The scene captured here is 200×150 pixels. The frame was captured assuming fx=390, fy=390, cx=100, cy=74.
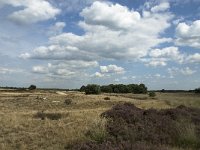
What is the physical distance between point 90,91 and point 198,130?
9850 cm

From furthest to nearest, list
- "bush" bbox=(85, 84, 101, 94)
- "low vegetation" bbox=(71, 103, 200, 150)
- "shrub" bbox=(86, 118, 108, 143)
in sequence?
"bush" bbox=(85, 84, 101, 94)
"shrub" bbox=(86, 118, 108, 143)
"low vegetation" bbox=(71, 103, 200, 150)

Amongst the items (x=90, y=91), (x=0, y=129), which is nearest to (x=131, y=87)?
(x=90, y=91)

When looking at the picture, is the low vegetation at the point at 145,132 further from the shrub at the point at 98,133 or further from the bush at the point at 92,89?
the bush at the point at 92,89

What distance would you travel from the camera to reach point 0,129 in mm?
21281

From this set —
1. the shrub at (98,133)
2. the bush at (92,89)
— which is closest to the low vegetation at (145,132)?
the shrub at (98,133)

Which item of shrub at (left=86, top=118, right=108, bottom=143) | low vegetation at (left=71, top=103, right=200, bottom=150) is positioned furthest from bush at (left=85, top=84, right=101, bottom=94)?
shrub at (left=86, top=118, right=108, bottom=143)

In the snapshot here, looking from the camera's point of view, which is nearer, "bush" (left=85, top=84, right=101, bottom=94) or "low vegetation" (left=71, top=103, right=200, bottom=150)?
"low vegetation" (left=71, top=103, right=200, bottom=150)

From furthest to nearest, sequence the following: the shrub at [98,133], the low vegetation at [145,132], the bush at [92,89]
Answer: the bush at [92,89] → the shrub at [98,133] → the low vegetation at [145,132]

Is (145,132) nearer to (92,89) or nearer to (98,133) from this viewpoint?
(98,133)

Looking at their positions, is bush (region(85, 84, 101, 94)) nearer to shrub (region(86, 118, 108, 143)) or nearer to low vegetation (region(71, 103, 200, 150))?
low vegetation (region(71, 103, 200, 150))

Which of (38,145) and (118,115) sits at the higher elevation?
(118,115)

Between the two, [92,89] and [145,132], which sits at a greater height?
[92,89]

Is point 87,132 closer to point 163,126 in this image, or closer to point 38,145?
point 38,145

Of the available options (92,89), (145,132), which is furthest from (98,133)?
(92,89)
